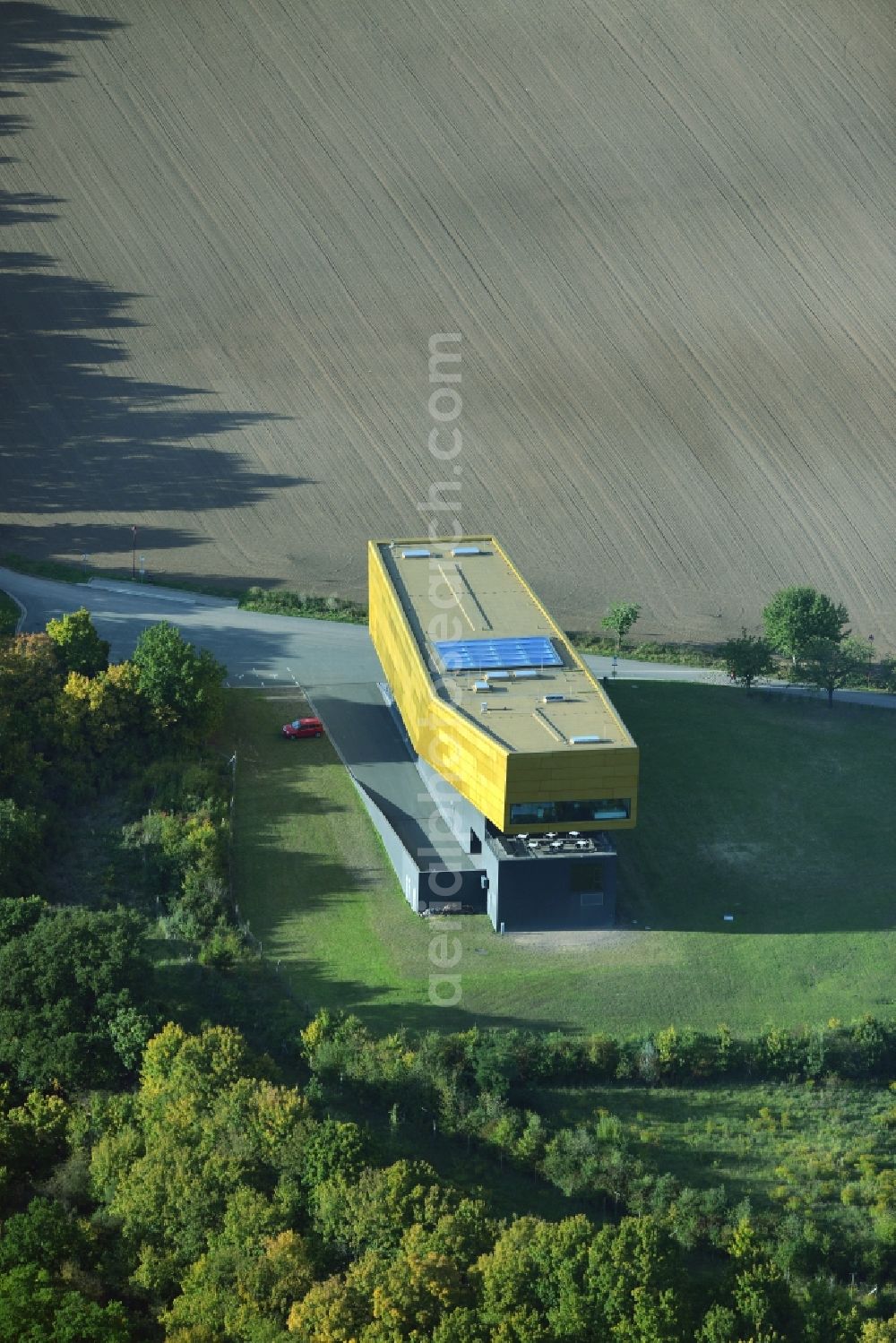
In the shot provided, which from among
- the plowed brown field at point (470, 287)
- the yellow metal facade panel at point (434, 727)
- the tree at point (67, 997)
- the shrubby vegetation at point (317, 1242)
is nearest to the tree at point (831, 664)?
the plowed brown field at point (470, 287)

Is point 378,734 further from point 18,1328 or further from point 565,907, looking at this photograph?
point 18,1328

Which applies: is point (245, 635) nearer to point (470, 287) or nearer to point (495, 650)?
point (495, 650)

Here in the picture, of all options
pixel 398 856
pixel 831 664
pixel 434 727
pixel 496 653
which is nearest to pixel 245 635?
pixel 496 653

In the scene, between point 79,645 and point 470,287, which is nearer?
point 79,645

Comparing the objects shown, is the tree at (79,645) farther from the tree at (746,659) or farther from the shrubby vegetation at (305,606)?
the tree at (746,659)

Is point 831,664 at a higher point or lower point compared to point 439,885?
higher

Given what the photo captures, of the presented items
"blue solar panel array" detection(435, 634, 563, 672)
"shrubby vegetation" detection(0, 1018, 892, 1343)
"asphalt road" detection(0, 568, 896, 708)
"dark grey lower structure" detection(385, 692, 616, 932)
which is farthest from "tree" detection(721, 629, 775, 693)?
"shrubby vegetation" detection(0, 1018, 892, 1343)

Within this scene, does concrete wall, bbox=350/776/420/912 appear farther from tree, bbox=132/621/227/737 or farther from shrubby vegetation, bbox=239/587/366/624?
shrubby vegetation, bbox=239/587/366/624
